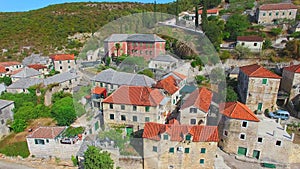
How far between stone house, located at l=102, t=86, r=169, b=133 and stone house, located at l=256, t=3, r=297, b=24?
19364 mm

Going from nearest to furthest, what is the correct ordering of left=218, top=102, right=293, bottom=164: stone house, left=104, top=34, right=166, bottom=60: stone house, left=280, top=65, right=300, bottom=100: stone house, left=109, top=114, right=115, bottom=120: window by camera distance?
left=104, top=34, right=166, bottom=60: stone house < left=218, top=102, right=293, bottom=164: stone house < left=109, top=114, right=115, bottom=120: window < left=280, top=65, right=300, bottom=100: stone house

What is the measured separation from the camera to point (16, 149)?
35.0 ft

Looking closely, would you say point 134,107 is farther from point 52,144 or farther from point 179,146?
A: point 52,144

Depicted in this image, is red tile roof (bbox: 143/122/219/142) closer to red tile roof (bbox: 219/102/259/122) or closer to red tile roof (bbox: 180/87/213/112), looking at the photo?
red tile roof (bbox: 180/87/213/112)

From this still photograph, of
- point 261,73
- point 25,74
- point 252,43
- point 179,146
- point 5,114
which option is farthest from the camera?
point 252,43

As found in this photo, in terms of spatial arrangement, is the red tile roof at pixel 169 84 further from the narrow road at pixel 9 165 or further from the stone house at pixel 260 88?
the narrow road at pixel 9 165

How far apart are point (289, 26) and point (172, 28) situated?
1960cm

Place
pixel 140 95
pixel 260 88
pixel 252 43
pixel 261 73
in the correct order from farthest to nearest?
pixel 252 43
pixel 260 88
pixel 261 73
pixel 140 95

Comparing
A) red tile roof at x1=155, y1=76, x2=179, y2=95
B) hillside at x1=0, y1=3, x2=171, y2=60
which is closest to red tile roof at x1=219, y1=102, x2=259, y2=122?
red tile roof at x1=155, y1=76, x2=179, y2=95

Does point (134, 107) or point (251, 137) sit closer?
point (134, 107)

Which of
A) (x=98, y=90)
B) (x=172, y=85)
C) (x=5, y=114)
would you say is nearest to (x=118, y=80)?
(x=98, y=90)

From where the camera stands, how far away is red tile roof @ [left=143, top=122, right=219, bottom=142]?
7938 millimetres

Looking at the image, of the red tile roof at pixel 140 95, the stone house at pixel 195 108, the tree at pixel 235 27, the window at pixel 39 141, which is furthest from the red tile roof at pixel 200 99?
the tree at pixel 235 27

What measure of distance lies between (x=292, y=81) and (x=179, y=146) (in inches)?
323
